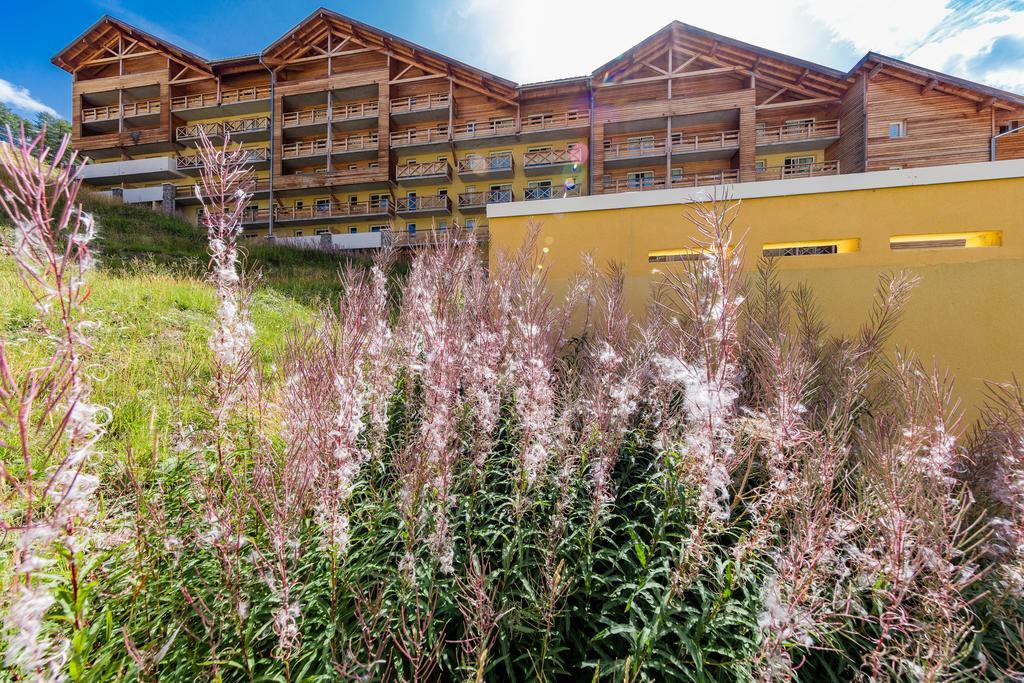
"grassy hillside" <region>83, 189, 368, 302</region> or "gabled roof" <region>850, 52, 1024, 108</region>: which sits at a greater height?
"gabled roof" <region>850, 52, 1024, 108</region>

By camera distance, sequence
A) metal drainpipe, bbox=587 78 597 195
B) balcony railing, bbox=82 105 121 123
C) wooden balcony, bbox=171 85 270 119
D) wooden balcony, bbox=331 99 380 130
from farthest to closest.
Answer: balcony railing, bbox=82 105 121 123 < wooden balcony, bbox=171 85 270 119 < wooden balcony, bbox=331 99 380 130 < metal drainpipe, bbox=587 78 597 195

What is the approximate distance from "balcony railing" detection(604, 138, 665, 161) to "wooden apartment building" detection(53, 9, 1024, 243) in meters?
0.11

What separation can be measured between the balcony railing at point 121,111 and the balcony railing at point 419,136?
591 inches

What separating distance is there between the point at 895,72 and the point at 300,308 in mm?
24940

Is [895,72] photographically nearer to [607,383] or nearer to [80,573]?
[607,383]

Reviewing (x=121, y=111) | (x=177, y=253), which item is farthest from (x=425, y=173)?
(x=121, y=111)

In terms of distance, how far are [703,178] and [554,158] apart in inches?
293

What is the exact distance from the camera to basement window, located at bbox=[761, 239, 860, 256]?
194 inches

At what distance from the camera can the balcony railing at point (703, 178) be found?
60.0ft

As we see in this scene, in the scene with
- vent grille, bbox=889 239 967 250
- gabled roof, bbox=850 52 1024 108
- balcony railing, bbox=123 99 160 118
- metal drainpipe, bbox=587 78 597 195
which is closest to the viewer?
vent grille, bbox=889 239 967 250

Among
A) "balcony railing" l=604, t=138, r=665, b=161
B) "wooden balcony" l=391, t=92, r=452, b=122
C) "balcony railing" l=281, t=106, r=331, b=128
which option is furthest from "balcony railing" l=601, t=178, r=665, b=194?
"balcony railing" l=281, t=106, r=331, b=128

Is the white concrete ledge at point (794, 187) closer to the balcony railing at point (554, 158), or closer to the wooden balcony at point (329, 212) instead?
the balcony railing at point (554, 158)

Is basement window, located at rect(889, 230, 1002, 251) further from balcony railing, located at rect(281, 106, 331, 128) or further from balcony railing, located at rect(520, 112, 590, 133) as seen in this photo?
balcony railing, located at rect(281, 106, 331, 128)

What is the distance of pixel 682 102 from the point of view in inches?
719
